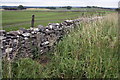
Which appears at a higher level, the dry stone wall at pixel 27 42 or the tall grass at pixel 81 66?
the dry stone wall at pixel 27 42

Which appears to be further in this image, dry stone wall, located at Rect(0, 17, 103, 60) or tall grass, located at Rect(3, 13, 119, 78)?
dry stone wall, located at Rect(0, 17, 103, 60)

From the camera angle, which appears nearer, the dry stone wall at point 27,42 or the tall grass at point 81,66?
the tall grass at point 81,66

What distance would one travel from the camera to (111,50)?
4.23 m

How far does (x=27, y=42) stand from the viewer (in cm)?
482

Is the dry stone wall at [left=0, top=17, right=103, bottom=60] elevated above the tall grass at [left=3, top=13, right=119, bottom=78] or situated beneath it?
elevated above

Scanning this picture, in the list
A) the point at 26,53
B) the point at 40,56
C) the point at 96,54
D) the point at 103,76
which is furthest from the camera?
the point at 40,56

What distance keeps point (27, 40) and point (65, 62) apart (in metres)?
1.33

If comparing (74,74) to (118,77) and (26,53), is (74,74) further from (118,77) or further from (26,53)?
(26,53)

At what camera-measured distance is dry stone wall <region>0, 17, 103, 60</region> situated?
417 cm

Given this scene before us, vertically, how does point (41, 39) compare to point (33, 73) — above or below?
above

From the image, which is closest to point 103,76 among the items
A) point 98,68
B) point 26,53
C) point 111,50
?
point 98,68

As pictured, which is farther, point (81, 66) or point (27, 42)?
point (27, 42)

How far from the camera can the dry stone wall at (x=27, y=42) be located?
4.17 metres

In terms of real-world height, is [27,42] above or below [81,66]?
above
